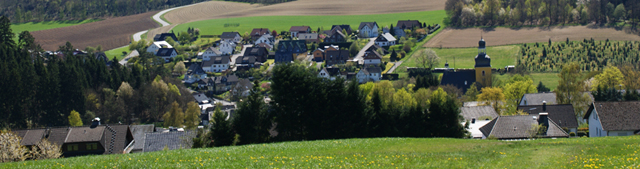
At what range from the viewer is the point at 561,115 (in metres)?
41.5

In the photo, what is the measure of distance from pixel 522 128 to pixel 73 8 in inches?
6466

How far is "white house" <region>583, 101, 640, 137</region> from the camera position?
3409 cm

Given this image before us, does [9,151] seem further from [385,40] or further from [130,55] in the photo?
[130,55]

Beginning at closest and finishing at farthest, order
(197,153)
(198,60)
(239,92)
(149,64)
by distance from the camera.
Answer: (197,153)
(239,92)
(149,64)
(198,60)

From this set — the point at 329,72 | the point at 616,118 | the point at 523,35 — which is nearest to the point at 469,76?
the point at 329,72

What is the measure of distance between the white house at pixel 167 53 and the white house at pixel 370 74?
44.2m

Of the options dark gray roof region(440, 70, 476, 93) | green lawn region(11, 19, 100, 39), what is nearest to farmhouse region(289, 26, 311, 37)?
dark gray roof region(440, 70, 476, 93)

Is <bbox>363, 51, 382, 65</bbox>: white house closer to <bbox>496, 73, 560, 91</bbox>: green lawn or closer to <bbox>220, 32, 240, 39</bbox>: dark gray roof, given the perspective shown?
<bbox>496, 73, 560, 91</bbox>: green lawn

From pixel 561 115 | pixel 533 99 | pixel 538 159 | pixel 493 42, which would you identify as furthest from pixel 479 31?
pixel 538 159

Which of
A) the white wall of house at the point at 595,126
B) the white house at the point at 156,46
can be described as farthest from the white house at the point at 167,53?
the white wall of house at the point at 595,126

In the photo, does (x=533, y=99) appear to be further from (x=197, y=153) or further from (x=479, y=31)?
(x=479, y=31)

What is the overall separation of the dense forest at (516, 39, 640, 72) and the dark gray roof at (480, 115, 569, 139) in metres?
49.3

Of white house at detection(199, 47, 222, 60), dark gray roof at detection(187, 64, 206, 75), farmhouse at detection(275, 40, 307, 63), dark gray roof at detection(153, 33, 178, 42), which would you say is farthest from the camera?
dark gray roof at detection(153, 33, 178, 42)

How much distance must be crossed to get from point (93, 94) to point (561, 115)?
172 ft
